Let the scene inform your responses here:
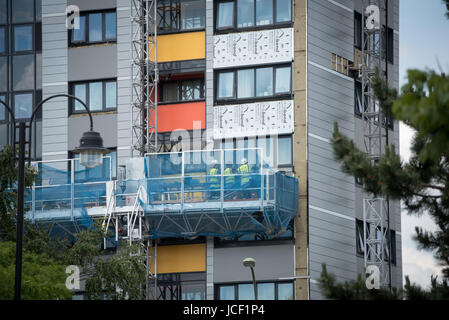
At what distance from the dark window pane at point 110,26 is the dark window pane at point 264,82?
6.62 m

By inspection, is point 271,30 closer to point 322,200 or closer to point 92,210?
point 322,200

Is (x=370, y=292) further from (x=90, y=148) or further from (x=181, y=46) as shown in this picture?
(x=181, y=46)

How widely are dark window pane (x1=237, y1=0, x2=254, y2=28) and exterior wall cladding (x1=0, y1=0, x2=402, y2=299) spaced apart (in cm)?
44

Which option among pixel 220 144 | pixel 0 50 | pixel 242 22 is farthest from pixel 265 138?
pixel 0 50

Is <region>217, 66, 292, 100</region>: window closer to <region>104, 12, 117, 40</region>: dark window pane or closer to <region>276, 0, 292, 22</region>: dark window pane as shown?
<region>276, 0, 292, 22</region>: dark window pane

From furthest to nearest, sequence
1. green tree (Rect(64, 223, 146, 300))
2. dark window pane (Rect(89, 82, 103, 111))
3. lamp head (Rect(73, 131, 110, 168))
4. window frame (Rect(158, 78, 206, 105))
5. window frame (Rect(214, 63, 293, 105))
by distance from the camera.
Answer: dark window pane (Rect(89, 82, 103, 111)), window frame (Rect(158, 78, 206, 105)), window frame (Rect(214, 63, 293, 105)), green tree (Rect(64, 223, 146, 300)), lamp head (Rect(73, 131, 110, 168))

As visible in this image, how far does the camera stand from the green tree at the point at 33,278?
1241 inches

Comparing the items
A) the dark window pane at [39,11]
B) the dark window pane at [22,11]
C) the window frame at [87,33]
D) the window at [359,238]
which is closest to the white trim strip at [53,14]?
the dark window pane at [39,11]

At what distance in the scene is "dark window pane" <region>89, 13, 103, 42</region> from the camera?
159 ft

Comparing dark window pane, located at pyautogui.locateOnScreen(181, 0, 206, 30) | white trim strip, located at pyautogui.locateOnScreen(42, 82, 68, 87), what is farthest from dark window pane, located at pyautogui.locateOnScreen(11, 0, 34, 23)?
dark window pane, located at pyautogui.locateOnScreen(181, 0, 206, 30)

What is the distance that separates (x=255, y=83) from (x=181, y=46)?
3.57m

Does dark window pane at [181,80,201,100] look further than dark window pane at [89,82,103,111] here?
No

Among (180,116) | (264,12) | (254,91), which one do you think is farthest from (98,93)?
(264,12)

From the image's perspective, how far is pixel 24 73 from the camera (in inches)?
1928
